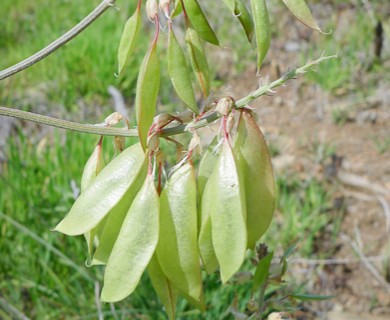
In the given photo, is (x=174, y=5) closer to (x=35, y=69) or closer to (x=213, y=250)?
(x=213, y=250)

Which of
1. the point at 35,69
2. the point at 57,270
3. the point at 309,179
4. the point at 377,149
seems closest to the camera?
the point at 57,270

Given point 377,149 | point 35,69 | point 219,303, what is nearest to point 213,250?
point 219,303

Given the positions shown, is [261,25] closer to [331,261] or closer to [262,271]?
[262,271]

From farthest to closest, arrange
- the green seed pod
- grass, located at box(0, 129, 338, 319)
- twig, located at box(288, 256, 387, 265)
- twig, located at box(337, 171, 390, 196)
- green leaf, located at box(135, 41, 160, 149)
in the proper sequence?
twig, located at box(337, 171, 390, 196) → twig, located at box(288, 256, 387, 265) → grass, located at box(0, 129, 338, 319) → the green seed pod → green leaf, located at box(135, 41, 160, 149)

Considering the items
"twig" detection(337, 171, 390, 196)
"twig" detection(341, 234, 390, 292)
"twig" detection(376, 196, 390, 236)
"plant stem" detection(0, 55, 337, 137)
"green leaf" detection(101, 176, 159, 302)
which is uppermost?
"plant stem" detection(0, 55, 337, 137)

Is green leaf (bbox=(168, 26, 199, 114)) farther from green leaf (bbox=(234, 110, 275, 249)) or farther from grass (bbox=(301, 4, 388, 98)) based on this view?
grass (bbox=(301, 4, 388, 98))

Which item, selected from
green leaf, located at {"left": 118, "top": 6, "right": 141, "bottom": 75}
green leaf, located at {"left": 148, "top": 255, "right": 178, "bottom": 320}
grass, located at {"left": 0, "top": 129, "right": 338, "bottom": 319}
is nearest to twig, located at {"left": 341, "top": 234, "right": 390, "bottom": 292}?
grass, located at {"left": 0, "top": 129, "right": 338, "bottom": 319}

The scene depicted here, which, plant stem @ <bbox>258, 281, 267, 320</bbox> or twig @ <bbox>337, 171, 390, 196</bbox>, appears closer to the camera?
plant stem @ <bbox>258, 281, 267, 320</bbox>
